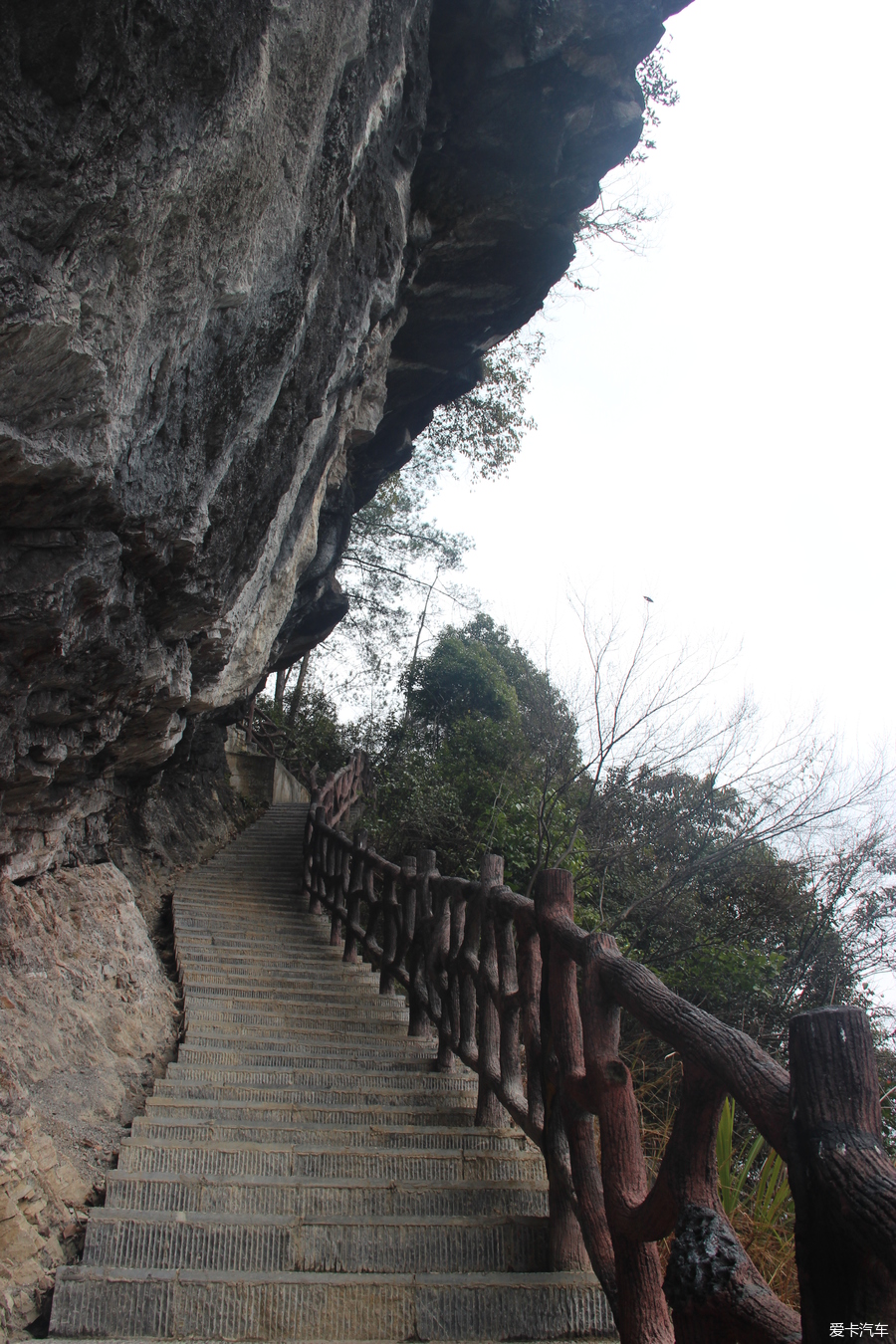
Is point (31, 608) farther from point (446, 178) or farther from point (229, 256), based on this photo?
point (446, 178)

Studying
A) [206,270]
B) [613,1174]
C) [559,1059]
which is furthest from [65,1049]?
[206,270]

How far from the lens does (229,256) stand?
3141mm

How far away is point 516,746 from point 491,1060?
8668 millimetres

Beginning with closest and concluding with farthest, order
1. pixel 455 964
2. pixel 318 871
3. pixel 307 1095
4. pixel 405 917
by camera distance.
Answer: pixel 307 1095
pixel 455 964
pixel 405 917
pixel 318 871

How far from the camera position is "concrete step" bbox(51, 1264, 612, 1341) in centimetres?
236

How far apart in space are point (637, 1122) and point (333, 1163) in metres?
1.55

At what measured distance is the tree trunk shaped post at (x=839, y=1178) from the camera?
1174 mm

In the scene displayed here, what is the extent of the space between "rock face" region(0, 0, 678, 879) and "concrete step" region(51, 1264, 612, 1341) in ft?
7.32

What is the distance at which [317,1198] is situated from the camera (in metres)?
2.91

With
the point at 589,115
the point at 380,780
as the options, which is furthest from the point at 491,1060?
the point at 380,780

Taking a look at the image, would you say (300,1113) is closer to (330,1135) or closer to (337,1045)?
(330,1135)

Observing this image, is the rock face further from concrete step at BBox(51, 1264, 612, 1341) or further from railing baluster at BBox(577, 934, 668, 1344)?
railing baluster at BBox(577, 934, 668, 1344)

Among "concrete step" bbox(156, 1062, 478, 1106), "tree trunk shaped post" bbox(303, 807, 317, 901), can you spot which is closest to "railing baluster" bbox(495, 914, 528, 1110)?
"concrete step" bbox(156, 1062, 478, 1106)

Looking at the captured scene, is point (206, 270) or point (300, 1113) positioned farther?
point (300, 1113)
